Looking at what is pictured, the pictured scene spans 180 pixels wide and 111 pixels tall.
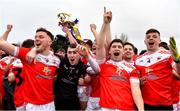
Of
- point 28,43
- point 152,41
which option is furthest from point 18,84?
point 152,41

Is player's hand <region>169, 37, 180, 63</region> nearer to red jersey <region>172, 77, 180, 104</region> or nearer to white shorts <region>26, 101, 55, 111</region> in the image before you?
red jersey <region>172, 77, 180, 104</region>

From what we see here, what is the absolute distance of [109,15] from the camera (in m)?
6.04

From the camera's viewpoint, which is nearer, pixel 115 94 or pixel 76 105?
pixel 115 94

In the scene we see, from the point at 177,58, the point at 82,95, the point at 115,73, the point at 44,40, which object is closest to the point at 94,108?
the point at 82,95

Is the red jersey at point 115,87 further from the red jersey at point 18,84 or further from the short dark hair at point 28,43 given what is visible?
the red jersey at point 18,84

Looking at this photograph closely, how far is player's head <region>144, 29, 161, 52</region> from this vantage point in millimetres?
6480

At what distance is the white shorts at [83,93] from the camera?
7239 millimetres

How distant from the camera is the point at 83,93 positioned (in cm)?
734

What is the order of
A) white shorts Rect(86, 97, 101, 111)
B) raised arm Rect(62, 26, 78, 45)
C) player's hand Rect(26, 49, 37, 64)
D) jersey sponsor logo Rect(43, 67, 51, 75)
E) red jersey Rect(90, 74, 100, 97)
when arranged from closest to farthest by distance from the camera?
player's hand Rect(26, 49, 37, 64)
jersey sponsor logo Rect(43, 67, 51, 75)
raised arm Rect(62, 26, 78, 45)
red jersey Rect(90, 74, 100, 97)
white shorts Rect(86, 97, 101, 111)

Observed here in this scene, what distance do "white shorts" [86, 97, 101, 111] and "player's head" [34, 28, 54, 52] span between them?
174cm

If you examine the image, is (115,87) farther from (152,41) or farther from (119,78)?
(152,41)

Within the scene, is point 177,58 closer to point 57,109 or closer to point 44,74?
point 44,74

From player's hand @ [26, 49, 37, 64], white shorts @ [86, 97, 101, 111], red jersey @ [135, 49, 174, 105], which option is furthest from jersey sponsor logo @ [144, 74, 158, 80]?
player's hand @ [26, 49, 37, 64]

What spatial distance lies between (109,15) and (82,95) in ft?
6.80
